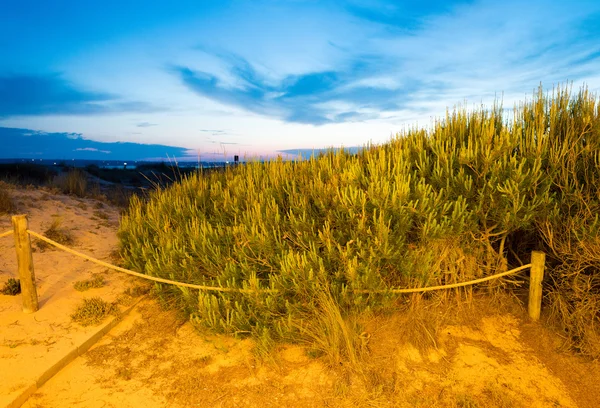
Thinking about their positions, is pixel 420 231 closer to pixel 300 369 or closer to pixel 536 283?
pixel 536 283

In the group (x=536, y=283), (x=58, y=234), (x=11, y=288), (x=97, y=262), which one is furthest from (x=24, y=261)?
(x=536, y=283)

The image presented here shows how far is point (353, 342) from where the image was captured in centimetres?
404

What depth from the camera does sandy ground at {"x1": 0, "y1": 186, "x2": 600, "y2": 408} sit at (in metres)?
3.67

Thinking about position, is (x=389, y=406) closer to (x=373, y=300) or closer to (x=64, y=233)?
(x=373, y=300)

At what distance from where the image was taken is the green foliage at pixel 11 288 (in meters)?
5.34

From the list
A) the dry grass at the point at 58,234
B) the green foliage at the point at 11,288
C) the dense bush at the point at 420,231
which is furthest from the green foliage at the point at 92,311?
the dry grass at the point at 58,234

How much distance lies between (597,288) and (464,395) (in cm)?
198

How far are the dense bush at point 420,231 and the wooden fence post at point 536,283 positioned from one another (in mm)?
167

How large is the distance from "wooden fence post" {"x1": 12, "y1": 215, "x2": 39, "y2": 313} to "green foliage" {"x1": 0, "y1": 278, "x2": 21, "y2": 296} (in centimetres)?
67

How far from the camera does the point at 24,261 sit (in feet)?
15.7

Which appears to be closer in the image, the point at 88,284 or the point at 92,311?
the point at 92,311

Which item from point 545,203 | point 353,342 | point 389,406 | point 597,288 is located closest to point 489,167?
point 545,203

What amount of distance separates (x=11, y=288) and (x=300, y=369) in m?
4.01

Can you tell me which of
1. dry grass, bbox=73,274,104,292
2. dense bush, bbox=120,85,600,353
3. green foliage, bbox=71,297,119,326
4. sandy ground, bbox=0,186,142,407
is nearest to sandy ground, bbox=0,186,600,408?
sandy ground, bbox=0,186,142,407
